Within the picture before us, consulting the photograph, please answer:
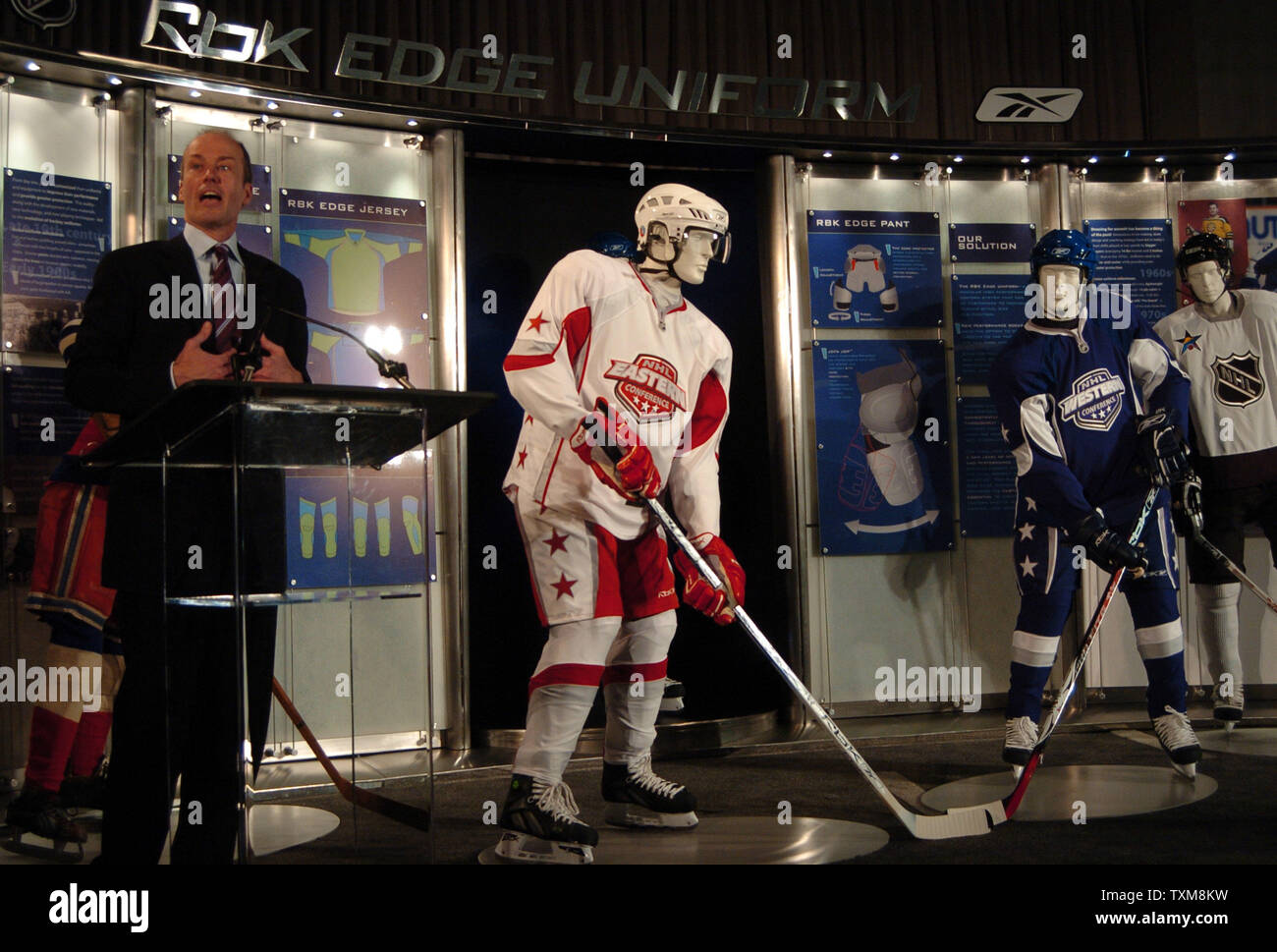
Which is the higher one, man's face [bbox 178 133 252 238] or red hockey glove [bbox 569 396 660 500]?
man's face [bbox 178 133 252 238]

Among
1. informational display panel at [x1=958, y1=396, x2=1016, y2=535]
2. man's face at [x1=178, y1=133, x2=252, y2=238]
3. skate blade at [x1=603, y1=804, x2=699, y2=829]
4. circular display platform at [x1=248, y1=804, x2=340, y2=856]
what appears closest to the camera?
circular display platform at [x1=248, y1=804, x2=340, y2=856]

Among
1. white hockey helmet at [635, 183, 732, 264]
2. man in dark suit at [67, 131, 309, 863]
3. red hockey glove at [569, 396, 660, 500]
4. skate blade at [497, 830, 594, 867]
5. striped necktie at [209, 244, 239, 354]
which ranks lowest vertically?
skate blade at [497, 830, 594, 867]

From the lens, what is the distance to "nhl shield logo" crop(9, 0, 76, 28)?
4059 mm

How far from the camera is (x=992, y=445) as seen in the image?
5.29 meters

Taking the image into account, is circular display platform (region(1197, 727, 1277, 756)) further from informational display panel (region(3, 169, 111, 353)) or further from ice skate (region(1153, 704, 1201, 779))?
informational display panel (region(3, 169, 111, 353))

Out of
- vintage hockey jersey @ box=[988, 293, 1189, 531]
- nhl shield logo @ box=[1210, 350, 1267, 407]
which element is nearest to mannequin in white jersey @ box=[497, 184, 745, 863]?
vintage hockey jersey @ box=[988, 293, 1189, 531]

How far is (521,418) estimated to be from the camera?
16.5 feet

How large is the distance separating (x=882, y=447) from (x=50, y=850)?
3.49m

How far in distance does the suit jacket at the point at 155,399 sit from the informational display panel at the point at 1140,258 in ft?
12.6

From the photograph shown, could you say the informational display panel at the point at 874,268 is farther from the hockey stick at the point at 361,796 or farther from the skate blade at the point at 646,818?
the hockey stick at the point at 361,796

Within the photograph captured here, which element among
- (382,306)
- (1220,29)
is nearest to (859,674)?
(382,306)

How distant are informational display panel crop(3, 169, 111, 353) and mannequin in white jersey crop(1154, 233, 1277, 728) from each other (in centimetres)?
422

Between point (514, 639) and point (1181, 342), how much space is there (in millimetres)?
3075

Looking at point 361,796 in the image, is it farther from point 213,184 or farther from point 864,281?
point 864,281
